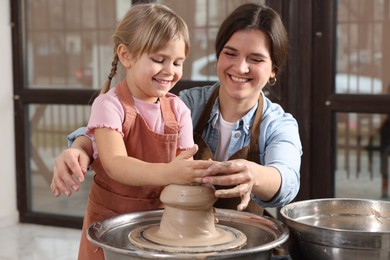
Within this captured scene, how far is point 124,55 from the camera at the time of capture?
4.98 ft

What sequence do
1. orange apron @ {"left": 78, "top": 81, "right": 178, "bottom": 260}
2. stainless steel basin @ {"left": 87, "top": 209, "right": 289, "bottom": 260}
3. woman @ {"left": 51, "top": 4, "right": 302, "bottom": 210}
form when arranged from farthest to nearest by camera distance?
woman @ {"left": 51, "top": 4, "right": 302, "bottom": 210} < orange apron @ {"left": 78, "top": 81, "right": 178, "bottom": 260} < stainless steel basin @ {"left": 87, "top": 209, "right": 289, "bottom": 260}

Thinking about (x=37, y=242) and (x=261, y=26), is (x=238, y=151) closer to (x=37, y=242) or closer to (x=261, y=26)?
(x=261, y=26)

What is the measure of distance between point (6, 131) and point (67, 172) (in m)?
2.64

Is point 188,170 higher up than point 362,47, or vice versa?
point 362,47

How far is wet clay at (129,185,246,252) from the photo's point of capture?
1.21 m

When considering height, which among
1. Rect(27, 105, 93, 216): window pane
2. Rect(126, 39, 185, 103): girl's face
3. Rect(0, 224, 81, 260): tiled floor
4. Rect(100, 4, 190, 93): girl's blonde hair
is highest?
Rect(100, 4, 190, 93): girl's blonde hair

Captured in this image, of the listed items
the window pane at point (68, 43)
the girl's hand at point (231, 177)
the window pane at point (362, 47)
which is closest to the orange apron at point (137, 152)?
the girl's hand at point (231, 177)

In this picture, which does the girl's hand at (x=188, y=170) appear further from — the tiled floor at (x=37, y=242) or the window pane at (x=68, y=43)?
the window pane at (x=68, y=43)

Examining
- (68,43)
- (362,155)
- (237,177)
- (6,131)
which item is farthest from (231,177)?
(6,131)

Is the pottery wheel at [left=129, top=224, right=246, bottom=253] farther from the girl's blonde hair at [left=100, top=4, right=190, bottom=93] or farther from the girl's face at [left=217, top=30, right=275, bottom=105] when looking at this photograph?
the girl's face at [left=217, top=30, right=275, bottom=105]

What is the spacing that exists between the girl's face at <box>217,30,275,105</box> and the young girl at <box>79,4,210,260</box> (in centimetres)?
21

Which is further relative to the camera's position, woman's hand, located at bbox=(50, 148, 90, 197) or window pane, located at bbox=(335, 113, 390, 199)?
window pane, located at bbox=(335, 113, 390, 199)

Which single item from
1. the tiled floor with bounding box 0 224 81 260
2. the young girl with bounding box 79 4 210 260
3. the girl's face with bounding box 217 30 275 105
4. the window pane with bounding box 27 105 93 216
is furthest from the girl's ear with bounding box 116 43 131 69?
the window pane with bounding box 27 105 93 216

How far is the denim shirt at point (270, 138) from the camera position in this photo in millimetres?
1523
